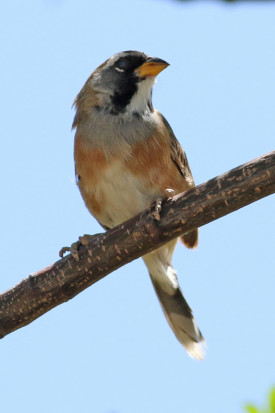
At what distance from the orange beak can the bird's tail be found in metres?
1.92

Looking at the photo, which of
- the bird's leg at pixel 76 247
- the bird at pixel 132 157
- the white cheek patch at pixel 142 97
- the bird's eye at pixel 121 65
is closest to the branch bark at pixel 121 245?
the bird's leg at pixel 76 247

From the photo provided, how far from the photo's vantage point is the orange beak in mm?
7363

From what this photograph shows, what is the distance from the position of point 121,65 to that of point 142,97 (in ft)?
1.73

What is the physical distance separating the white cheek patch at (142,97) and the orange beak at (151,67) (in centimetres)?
7

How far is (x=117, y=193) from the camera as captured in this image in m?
6.95

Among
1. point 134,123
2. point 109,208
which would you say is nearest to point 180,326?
point 109,208

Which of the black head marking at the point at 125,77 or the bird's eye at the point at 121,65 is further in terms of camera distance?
the bird's eye at the point at 121,65

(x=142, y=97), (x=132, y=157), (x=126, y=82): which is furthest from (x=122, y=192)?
(x=126, y=82)

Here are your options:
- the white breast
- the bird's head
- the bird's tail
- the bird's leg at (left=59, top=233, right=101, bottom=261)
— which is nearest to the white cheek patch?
the bird's head

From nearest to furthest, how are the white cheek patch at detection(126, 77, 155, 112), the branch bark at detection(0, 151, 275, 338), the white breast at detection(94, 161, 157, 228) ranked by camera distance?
the branch bark at detection(0, 151, 275, 338) → the white breast at detection(94, 161, 157, 228) → the white cheek patch at detection(126, 77, 155, 112)

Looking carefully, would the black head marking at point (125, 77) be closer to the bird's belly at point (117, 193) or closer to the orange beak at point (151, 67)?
the orange beak at point (151, 67)

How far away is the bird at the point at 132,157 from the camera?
6.91m

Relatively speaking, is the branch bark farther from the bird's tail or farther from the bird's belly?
the bird's tail

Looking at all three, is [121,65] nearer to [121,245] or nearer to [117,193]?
[117,193]
